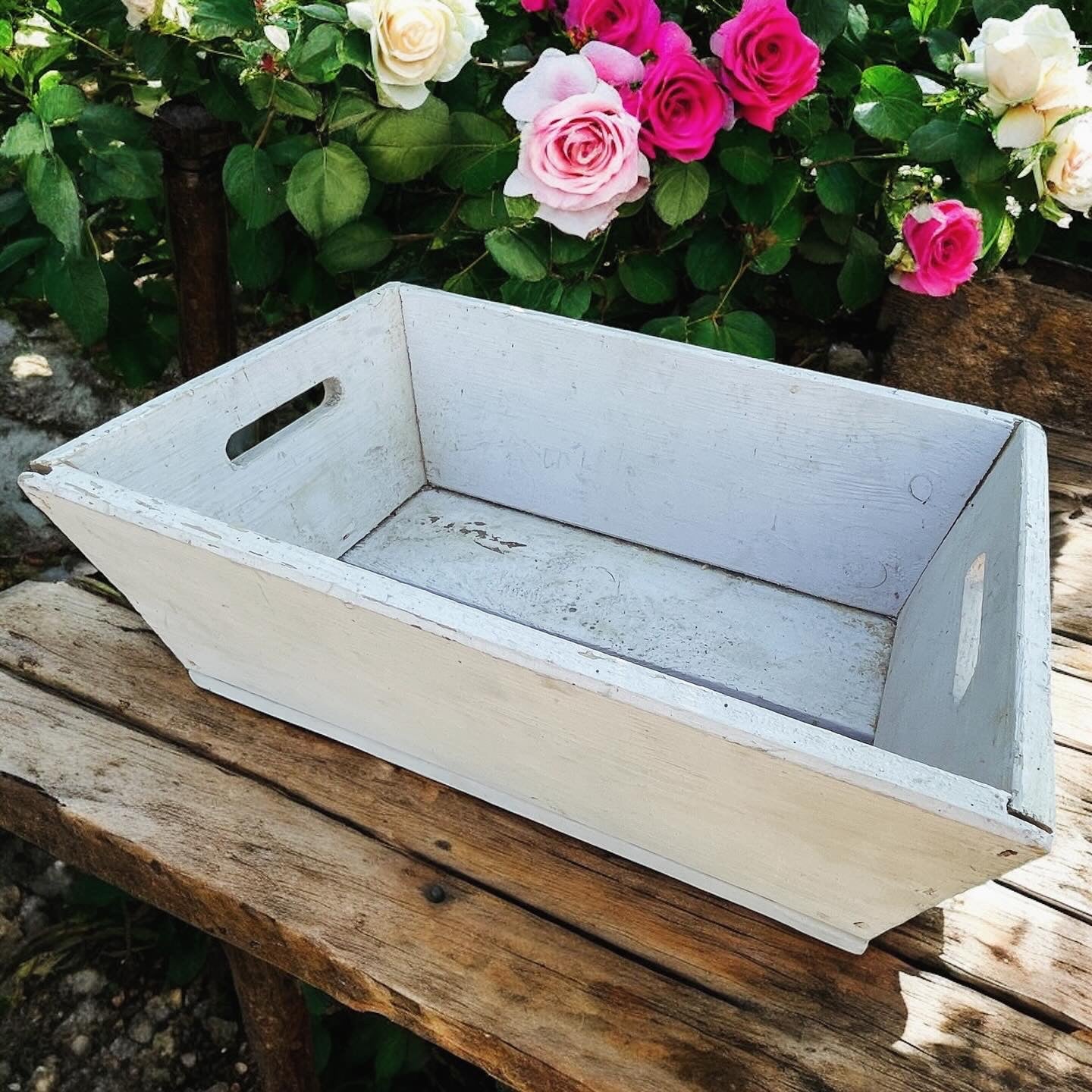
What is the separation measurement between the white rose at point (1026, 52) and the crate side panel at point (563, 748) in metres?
0.71

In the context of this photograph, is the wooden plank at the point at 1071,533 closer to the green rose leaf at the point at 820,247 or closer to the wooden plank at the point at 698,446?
the wooden plank at the point at 698,446

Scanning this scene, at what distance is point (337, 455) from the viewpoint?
106 centimetres

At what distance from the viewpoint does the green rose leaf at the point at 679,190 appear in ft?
3.39

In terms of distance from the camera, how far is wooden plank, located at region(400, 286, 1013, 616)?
94cm

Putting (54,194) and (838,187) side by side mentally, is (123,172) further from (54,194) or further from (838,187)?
(838,187)

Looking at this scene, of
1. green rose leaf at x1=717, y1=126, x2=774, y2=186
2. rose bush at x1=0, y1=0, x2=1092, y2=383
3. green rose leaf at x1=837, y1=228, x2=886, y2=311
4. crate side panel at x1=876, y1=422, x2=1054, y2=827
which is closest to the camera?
crate side panel at x1=876, y1=422, x2=1054, y2=827

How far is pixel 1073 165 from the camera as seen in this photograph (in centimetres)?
93

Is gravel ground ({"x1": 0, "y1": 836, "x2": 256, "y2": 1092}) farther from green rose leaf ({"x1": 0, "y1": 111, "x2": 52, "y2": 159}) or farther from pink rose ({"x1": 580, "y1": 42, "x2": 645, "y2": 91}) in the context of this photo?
pink rose ({"x1": 580, "y1": 42, "x2": 645, "y2": 91})

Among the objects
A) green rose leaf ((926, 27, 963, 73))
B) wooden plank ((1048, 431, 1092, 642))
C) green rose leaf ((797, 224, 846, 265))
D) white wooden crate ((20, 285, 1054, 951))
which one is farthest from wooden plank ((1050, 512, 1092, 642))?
green rose leaf ((926, 27, 963, 73))

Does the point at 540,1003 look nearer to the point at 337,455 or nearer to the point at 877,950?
the point at 877,950

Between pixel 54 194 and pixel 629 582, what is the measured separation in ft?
2.31

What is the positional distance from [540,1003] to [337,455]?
23.8 inches

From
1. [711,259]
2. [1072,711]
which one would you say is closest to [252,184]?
[711,259]

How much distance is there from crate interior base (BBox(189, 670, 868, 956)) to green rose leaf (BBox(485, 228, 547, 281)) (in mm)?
520
